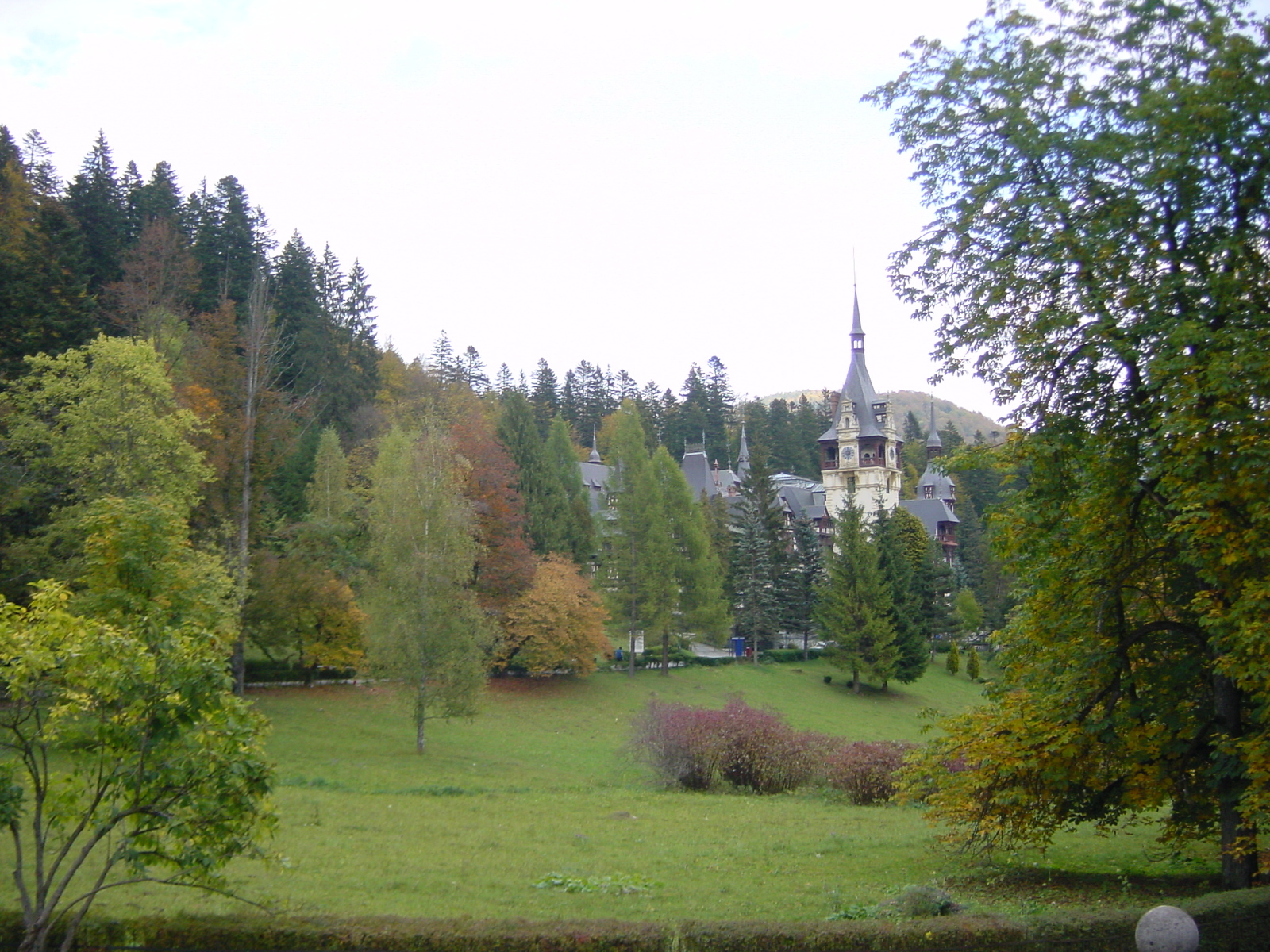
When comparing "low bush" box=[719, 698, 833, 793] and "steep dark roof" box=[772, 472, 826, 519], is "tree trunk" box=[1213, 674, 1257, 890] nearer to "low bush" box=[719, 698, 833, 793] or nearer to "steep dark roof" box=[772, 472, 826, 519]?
→ "low bush" box=[719, 698, 833, 793]

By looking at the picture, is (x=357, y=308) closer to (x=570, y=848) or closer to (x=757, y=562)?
(x=757, y=562)

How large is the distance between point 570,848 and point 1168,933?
9.01 m

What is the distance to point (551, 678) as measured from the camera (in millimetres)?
42406

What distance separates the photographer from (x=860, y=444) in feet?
271

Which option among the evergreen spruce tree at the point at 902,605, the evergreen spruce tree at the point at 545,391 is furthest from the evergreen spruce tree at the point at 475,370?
the evergreen spruce tree at the point at 902,605

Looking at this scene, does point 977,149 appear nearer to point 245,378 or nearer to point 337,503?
point 245,378

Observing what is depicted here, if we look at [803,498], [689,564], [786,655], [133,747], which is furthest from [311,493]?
[803,498]

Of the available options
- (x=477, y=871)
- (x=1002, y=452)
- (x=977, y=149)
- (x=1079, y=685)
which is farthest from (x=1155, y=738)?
(x=477, y=871)

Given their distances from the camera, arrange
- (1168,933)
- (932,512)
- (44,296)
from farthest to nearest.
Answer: (932,512)
(44,296)
(1168,933)

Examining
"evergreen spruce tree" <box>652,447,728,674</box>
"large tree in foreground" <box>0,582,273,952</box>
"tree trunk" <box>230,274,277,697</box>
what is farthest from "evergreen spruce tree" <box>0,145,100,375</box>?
"evergreen spruce tree" <box>652,447,728,674</box>

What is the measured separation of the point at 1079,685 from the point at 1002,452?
2842 millimetres

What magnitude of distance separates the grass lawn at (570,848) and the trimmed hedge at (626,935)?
0.93m

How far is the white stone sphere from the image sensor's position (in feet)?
21.6

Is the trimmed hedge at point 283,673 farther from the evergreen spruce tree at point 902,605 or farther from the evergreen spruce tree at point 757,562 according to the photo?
the evergreen spruce tree at point 902,605
